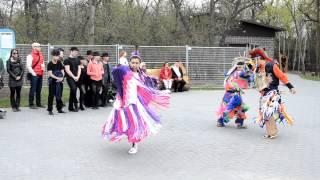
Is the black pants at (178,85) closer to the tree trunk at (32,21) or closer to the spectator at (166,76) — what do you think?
the spectator at (166,76)

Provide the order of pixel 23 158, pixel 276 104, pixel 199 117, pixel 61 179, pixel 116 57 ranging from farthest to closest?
pixel 116 57 → pixel 199 117 → pixel 276 104 → pixel 23 158 → pixel 61 179

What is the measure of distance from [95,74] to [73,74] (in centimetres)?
76

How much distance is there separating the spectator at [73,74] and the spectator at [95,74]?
0.45 meters

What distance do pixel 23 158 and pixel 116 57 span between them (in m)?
14.4

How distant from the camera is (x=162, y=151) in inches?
334

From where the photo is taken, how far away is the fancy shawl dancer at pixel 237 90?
10.7m

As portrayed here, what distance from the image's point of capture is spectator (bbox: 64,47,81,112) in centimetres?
1322

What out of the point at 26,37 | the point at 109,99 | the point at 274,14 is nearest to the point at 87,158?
the point at 109,99

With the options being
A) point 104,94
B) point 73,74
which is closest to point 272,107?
point 73,74

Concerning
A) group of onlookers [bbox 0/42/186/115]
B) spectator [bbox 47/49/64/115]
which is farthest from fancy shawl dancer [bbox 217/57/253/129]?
spectator [bbox 47/49/64/115]

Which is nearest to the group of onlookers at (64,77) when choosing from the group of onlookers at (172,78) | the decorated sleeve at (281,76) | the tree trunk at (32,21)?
the decorated sleeve at (281,76)

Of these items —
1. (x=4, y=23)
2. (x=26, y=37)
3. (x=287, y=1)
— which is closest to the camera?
(x=26, y=37)

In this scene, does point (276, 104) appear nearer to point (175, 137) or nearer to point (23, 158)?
point (175, 137)

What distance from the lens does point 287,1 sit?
160 ft
